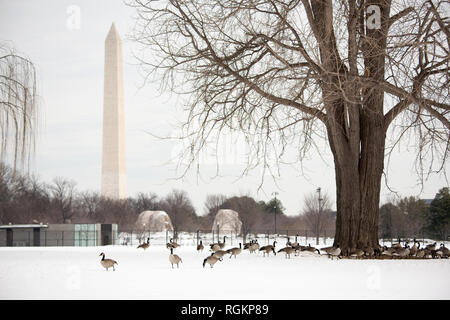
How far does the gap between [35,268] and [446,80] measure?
10704mm

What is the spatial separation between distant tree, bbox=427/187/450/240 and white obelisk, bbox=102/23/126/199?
33944 millimetres

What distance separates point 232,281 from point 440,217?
40738 millimetres

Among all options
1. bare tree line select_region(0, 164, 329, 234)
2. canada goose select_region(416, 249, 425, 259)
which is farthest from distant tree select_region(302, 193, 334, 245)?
canada goose select_region(416, 249, 425, 259)

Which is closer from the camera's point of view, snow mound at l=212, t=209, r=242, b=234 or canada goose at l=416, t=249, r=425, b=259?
canada goose at l=416, t=249, r=425, b=259

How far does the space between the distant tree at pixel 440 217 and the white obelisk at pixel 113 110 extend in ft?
111

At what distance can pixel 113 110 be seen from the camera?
65.2 meters

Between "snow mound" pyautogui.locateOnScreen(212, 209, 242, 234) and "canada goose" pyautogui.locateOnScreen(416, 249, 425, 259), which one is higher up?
"snow mound" pyautogui.locateOnScreen(212, 209, 242, 234)

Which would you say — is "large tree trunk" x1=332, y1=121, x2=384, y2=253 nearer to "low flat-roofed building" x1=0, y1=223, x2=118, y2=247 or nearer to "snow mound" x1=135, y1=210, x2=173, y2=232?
"low flat-roofed building" x1=0, y1=223, x2=118, y2=247

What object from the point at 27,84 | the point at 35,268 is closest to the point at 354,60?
the point at 27,84

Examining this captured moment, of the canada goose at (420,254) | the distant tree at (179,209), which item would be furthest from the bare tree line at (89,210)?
the canada goose at (420,254)

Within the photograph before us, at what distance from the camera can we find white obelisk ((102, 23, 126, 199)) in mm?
64562

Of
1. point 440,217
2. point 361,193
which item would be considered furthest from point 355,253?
point 440,217

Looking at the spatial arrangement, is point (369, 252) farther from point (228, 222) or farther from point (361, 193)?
point (228, 222)
